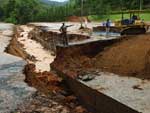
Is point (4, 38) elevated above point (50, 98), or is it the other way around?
point (50, 98)

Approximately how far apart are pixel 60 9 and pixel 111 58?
44242mm

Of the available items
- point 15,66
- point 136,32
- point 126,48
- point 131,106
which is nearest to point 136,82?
point 131,106

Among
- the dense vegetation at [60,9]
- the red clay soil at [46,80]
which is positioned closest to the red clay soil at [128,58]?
the red clay soil at [46,80]

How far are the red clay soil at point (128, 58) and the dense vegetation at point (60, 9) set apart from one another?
27.7 metres

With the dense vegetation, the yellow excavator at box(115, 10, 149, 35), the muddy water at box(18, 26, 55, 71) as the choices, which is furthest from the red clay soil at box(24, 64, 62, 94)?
the dense vegetation

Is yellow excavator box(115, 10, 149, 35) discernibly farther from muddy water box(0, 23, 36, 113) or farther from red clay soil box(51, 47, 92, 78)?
muddy water box(0, 23, 36, 113)

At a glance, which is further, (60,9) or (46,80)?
(60,9)

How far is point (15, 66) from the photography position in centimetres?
1236

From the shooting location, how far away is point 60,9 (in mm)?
56031

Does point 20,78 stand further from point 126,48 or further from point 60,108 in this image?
point 126,48

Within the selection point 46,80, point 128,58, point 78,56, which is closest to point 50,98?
point 46,80

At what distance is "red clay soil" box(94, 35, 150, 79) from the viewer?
35.2 ft

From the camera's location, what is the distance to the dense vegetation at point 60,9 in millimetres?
46656

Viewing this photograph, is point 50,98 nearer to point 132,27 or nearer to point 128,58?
point 128,58
